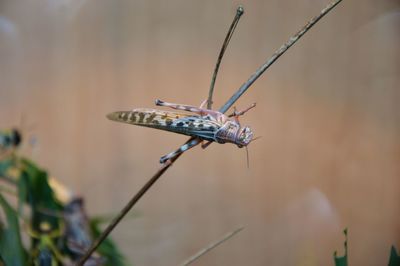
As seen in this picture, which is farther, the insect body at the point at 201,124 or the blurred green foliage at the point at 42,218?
the blurred green foliage at the point at 42,218

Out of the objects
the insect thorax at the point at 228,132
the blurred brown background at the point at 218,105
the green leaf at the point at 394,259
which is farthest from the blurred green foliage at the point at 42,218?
the green leaf at the point at 394,259

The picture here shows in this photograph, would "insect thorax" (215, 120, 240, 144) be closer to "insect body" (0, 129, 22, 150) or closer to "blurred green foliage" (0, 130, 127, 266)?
"blurred green foliage" (0, 130, 127, 266)

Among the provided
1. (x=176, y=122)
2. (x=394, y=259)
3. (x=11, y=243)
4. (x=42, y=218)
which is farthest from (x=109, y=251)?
(x=394, y=259)

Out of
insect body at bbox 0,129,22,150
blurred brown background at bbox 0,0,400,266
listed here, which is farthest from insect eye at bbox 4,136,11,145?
blurred brown background at bbox 0,0,400,266

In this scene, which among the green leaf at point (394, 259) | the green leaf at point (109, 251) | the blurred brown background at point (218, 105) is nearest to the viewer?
the green leaf at point (394, 259)

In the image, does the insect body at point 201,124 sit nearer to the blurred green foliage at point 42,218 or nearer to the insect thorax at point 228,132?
the insect thorax at point 228,132

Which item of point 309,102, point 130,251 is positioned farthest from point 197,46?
point 130,251

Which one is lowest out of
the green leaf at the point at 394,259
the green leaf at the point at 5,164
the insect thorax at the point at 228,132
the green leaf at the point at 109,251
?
the green leaf at the point at 109,251
